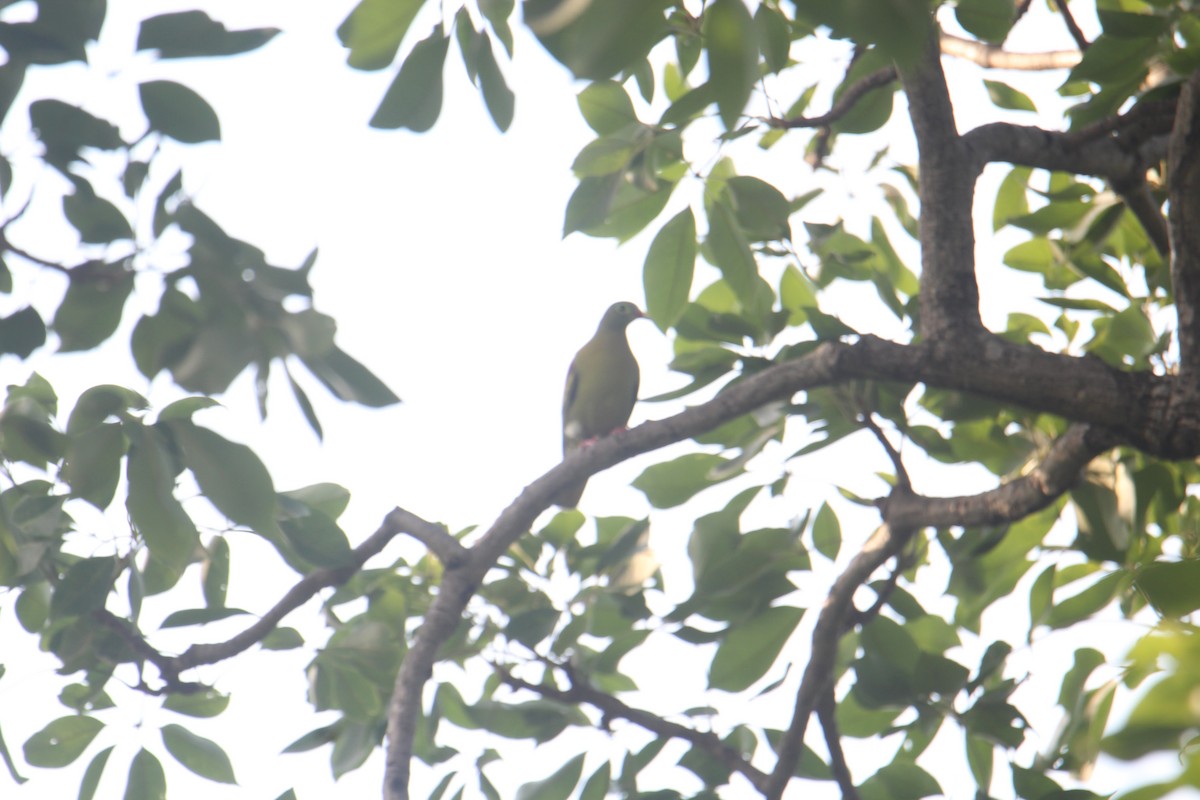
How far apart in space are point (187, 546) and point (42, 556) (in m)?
0.92

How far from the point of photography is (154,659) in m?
2.70

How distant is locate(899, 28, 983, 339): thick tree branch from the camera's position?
2486mm

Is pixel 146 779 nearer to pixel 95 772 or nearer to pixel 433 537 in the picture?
pixel 95 772

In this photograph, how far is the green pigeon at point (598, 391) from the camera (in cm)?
681

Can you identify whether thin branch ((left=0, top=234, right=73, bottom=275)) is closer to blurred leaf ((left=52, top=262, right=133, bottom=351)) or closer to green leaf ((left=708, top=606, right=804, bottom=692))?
blurred leaf ((left=52, top=262, right=133, bottom=351))

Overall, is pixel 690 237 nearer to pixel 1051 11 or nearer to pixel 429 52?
pixel 429 52

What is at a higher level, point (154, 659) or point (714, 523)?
point (714, 523)

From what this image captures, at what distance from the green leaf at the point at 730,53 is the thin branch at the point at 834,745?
2090mm

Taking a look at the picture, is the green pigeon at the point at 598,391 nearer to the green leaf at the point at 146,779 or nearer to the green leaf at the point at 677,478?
the green leaf at the point at 677,478

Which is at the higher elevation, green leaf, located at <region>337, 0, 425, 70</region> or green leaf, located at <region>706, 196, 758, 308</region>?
green leaf, located at <region>706, 196, 758, 308</region>

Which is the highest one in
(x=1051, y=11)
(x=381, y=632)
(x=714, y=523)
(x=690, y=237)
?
(x=1051, y=11)

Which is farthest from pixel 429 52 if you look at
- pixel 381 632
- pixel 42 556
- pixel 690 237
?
pixel 381 632

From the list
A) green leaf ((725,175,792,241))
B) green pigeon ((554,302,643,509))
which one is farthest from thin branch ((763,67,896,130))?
green pigeon ((554,302,643,509))

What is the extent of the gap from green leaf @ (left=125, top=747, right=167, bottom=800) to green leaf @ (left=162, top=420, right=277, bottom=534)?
1.67 m
